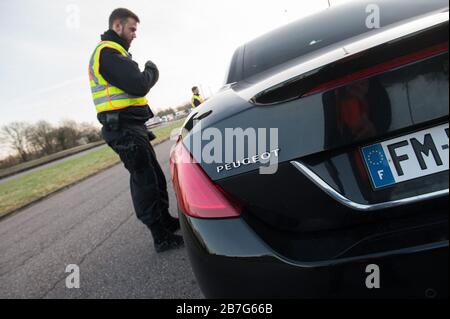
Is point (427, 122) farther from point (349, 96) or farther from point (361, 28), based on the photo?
point (361, 28)

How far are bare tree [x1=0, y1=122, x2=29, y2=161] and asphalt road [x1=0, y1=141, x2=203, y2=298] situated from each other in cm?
6232

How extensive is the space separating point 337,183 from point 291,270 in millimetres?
336

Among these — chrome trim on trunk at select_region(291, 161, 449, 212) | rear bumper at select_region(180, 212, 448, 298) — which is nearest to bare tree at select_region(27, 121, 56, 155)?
rear bumper at select_region(180, 212, 448, 298)

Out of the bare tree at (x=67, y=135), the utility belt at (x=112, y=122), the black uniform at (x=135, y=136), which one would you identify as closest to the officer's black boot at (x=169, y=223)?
the black uniform at (x=135, y=136)

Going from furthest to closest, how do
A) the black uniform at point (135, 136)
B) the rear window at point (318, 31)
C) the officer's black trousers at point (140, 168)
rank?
1. the officer's black trousers at point (140, 168)
2. the black uniform at point (135, 136)
3. the rear window at point (318, 31)

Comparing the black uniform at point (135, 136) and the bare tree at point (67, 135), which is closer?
the black uniform at point (135, 136)

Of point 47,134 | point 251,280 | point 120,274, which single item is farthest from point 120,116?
point 47,134

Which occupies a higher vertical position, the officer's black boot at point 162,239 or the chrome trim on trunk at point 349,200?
the chrome trim on trunk at point 349,200

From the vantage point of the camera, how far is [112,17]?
288 cm

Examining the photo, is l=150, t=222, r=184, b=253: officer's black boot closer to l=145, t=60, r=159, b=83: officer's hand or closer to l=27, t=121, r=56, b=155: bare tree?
l=145, t=60, r=159, b=83: officer's hand

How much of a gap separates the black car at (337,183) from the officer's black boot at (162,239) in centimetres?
162

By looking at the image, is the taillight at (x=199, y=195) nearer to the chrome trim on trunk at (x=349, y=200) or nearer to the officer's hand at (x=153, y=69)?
the chrome trim on trunk at (x=349, y=200)

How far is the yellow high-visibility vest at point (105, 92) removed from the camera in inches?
103

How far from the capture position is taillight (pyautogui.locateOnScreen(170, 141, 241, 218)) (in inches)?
44.3
